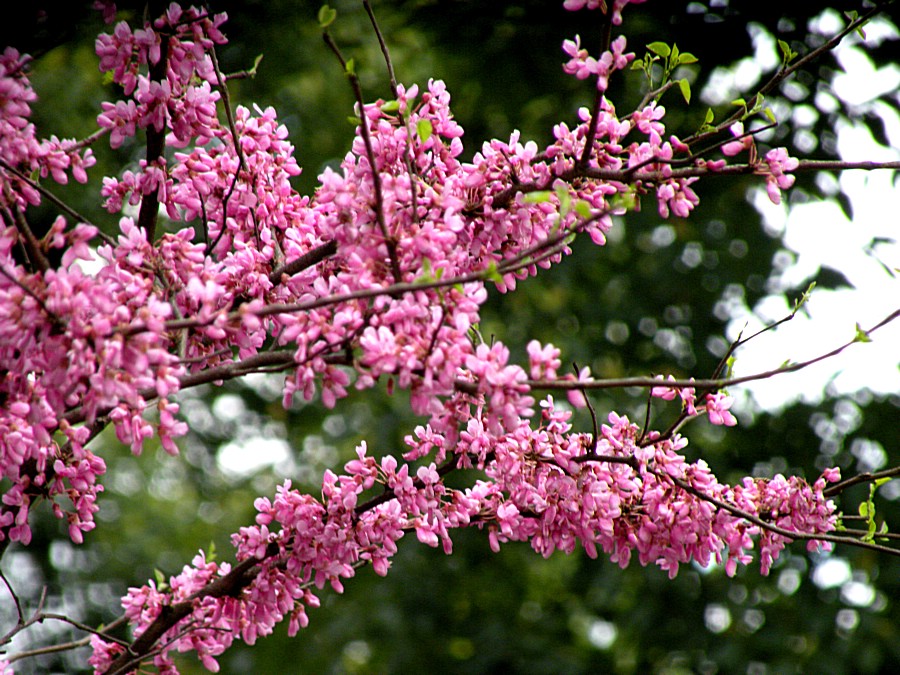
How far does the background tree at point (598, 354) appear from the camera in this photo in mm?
4230

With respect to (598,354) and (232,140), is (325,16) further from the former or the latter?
(598,354)

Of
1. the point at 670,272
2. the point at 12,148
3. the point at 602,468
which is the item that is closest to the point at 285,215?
the point at 12,148

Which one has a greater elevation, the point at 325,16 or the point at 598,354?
the point at 325,16

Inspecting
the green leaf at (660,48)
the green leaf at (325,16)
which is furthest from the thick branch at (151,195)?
the green leaf at (660,48)

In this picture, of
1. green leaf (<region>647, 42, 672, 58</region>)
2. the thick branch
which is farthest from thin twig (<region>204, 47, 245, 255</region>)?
green leaf (<region>647, 42, 672, 58</region>)

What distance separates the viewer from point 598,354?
520cm

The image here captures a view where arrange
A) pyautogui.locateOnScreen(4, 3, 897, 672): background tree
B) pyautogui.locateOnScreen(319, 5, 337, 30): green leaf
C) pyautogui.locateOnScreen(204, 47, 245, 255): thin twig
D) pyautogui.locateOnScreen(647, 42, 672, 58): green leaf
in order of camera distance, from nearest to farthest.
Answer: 1. pyautogui.locateOnScreen(319, 5, 337, 30): green leaf
2. pyautogui.locateOnScreen(647, 42, 672, 58): green leaf
3. pyautogui.locateOnScreen(204, 47, 245, 255): thin twig
4. pyautogui.locateOnScreen(4, 3, 897, 672): background tree

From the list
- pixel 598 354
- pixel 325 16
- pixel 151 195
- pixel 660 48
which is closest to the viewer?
pixel 325 16

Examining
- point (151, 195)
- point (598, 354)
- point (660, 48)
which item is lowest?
point (598, 354)

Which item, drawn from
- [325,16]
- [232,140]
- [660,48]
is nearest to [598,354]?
[232,140]

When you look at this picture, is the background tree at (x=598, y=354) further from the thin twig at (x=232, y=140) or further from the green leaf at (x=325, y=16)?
the green leaf at (x=325, y=16)

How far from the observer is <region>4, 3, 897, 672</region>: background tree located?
4.23m

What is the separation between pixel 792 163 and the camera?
1757 millimetres

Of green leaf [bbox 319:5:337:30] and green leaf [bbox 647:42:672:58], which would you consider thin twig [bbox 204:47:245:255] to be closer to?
green leaf [bbox 319:5:337:30]
